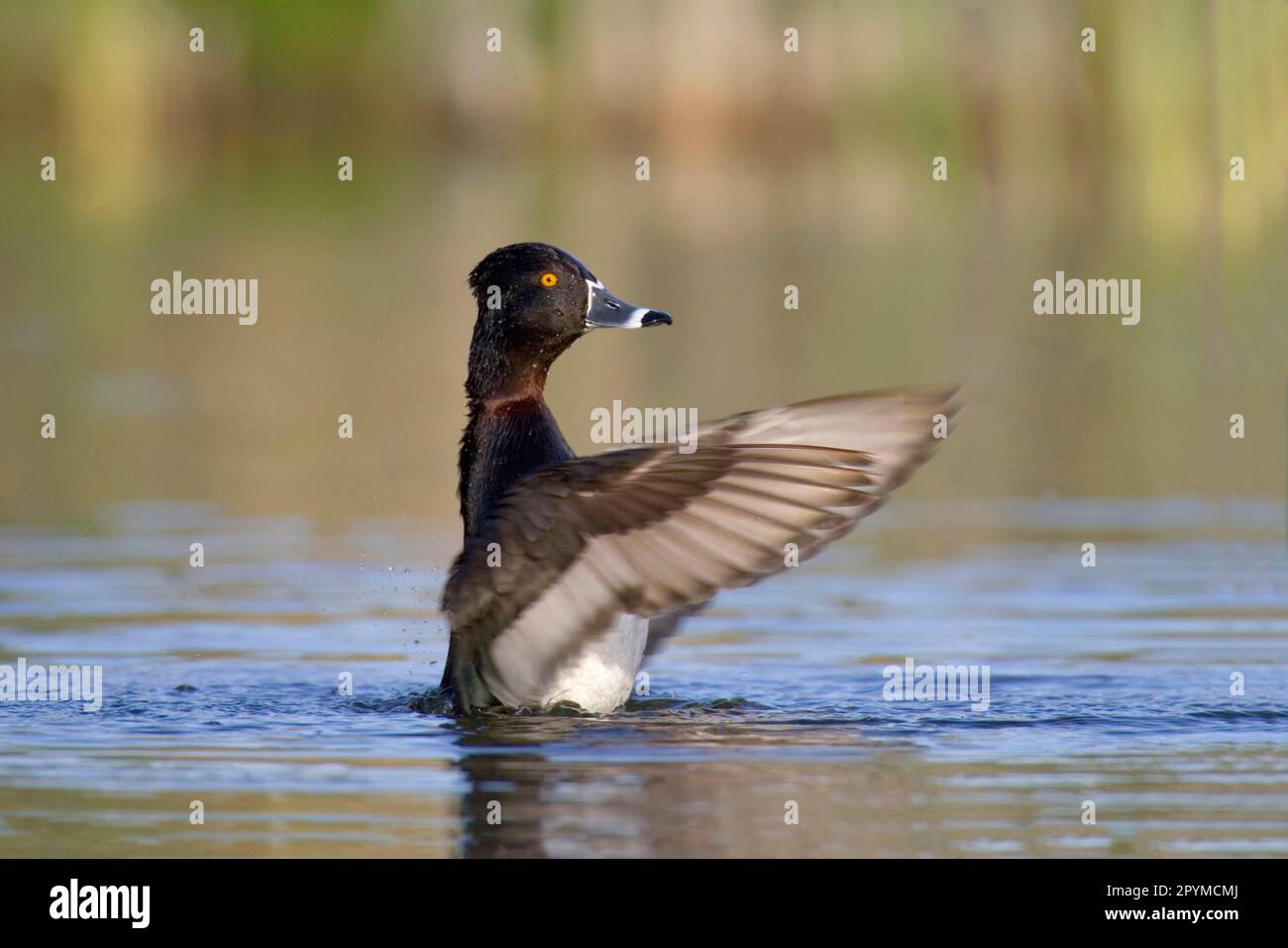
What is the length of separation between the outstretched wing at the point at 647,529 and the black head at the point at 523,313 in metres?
0.92

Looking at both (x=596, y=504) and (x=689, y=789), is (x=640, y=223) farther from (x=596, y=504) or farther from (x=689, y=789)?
(x=689, y=789)

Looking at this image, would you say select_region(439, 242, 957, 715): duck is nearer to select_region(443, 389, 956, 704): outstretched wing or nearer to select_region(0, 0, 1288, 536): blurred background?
select_region(443, 389, 956, 704): outstretched wing

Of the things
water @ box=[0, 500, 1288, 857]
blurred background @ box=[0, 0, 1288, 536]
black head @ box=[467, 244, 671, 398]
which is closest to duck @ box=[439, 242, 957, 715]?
black head @ box=[467, 244, 671, 398]

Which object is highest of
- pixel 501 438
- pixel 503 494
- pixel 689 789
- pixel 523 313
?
pixel 523 313

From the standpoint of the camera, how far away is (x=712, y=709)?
7.70m

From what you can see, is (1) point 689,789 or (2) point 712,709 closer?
(1) point 689,789

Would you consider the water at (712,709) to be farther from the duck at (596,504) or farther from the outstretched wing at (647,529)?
the outstretched wing at (647,529)

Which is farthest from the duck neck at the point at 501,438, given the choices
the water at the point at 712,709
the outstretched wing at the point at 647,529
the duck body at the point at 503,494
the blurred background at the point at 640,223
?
the blurred background at the point at 640,223

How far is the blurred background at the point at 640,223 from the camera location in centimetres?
1432

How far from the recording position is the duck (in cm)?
679

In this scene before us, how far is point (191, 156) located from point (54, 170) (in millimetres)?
2519

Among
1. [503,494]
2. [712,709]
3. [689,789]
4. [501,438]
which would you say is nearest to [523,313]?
[501,438]

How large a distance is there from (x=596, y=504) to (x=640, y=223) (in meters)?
22.6

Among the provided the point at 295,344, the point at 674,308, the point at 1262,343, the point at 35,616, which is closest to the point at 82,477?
the point at 35,616
